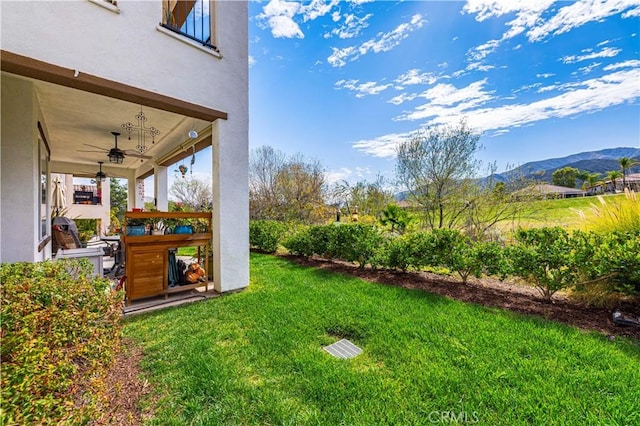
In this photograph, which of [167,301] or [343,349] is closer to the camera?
[343,349]

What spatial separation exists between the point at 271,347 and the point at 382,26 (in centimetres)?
899

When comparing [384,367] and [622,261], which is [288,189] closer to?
[384,367]

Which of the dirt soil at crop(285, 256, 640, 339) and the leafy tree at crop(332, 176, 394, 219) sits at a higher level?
the leafy tree at crop(332, 176, 394, 219)

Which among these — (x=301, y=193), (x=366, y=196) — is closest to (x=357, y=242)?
(x=366, y=196)

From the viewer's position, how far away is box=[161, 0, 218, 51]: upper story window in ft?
15.7

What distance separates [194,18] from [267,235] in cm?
637

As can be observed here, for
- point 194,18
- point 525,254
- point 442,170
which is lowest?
point 525,254

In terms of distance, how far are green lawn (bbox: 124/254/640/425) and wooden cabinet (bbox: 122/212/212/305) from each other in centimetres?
66

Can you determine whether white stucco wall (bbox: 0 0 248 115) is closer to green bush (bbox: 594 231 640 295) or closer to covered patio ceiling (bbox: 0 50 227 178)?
covered patio ceiling (bbox: 0 50 227 178)

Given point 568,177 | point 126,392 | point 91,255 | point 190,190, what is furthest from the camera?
point 568,177

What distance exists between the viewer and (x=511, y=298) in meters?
4.27

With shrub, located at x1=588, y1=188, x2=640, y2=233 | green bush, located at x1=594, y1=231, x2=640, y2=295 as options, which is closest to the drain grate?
green bush, located at x1=594, y1=231, x2=640, y2=295

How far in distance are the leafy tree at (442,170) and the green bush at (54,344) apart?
9534mm

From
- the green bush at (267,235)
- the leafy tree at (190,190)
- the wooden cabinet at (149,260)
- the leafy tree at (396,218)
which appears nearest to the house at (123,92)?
the wooden cabinet at (149,260)
